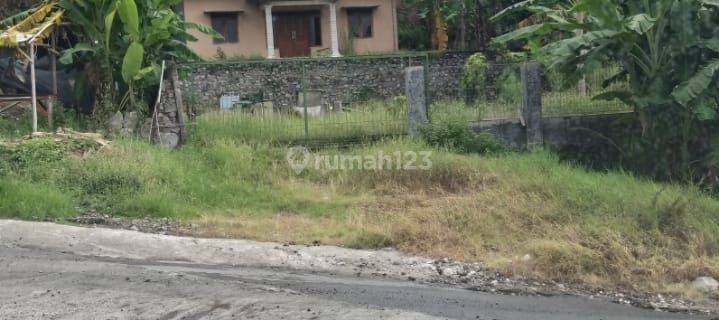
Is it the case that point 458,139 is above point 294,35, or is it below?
below

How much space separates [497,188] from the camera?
10.9 meters

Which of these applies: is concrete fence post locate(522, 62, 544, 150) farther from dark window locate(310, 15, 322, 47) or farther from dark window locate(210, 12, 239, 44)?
dark window locate(210, 12, 239, 44)

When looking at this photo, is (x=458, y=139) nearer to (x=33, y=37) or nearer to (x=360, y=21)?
(x=33, y=37)

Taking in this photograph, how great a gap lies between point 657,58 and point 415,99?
4.05 meters

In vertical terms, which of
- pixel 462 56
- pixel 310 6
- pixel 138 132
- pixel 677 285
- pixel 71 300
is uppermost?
pixel 310 6

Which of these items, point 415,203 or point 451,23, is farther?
point 451,23

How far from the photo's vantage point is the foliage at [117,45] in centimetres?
1308

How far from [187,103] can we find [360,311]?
7.63 m

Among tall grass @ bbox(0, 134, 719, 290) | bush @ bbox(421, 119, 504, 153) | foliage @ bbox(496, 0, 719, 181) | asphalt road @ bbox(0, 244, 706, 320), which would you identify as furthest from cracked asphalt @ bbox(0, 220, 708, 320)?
foliage @ bbox(496, 0, 719, 181)

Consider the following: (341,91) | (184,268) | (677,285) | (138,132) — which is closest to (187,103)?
(138,132)

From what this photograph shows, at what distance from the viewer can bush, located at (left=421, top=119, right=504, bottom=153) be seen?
12.6 meters

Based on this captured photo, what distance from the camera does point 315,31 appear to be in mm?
27766

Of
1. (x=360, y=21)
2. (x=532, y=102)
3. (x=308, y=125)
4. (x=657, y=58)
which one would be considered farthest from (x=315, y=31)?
(x=657, y=58)

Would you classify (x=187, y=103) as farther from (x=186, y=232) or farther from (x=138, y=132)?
(x=186, y=232)
